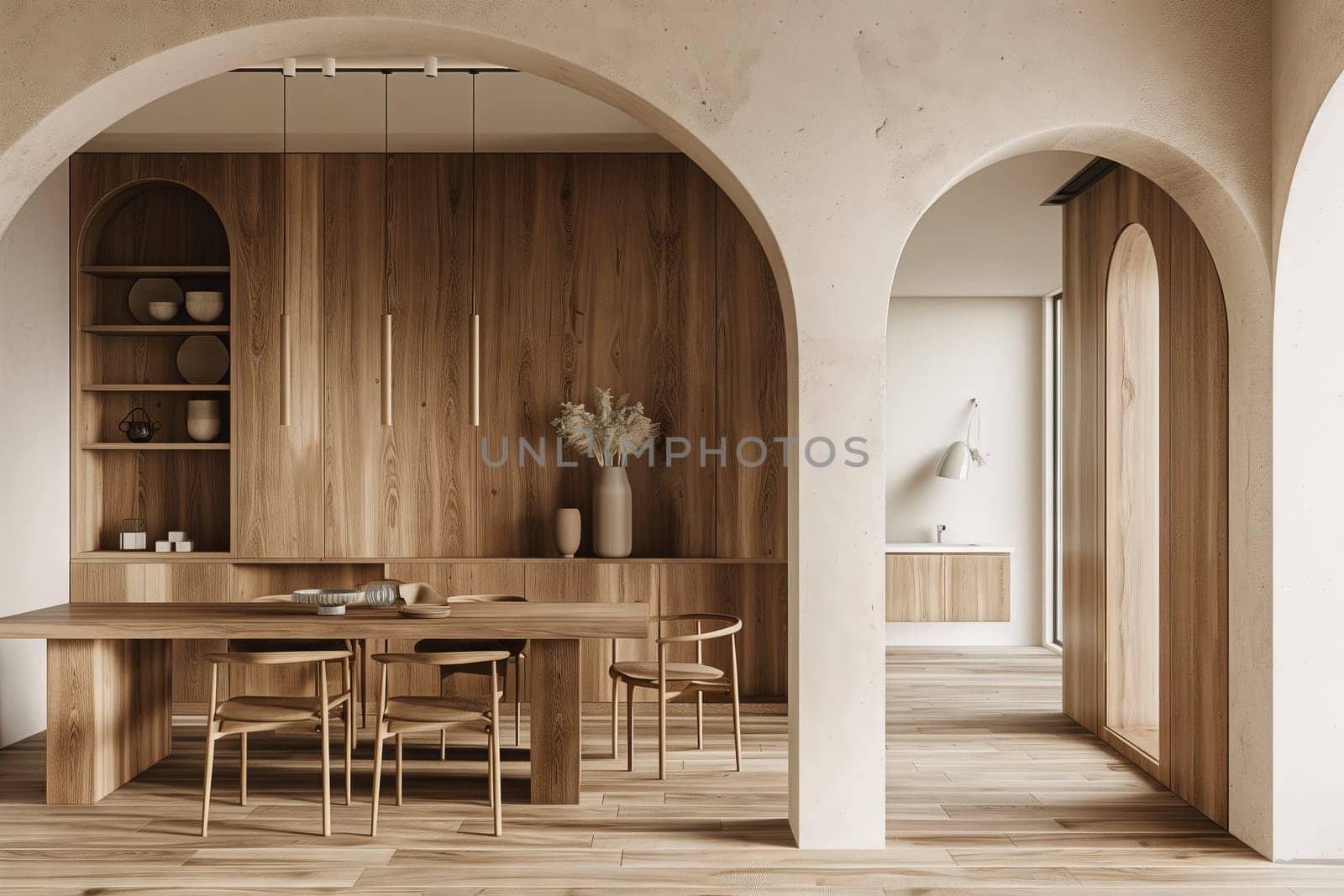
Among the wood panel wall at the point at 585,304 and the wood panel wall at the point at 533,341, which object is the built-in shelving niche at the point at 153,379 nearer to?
the wood panel wall at the point at 533,341

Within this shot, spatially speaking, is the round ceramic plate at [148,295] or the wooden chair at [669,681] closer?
the wooden chair at [669,681]

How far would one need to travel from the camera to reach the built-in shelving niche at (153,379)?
626 centimetres

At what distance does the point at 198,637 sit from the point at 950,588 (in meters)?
6.11

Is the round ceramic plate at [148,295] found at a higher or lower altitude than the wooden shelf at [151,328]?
higher

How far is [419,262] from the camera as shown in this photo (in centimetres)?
620

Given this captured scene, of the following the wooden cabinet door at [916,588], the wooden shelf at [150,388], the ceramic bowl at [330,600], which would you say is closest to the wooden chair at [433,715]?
the ceramic bowl at [330,600]

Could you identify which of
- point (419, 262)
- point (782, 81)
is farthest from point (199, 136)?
point (782, 81)

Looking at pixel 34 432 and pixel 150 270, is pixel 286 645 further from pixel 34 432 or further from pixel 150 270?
pixel 150 270

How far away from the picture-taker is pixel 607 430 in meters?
6.00

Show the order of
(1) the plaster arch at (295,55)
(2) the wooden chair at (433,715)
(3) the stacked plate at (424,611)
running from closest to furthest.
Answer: (1) the plaster arch at (295,55) → (2) the wooden chair at (433,715) → (3) the stacked plate at (424,611)

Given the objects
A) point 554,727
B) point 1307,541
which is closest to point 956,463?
point 1307,541

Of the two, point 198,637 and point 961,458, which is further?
point 961,458

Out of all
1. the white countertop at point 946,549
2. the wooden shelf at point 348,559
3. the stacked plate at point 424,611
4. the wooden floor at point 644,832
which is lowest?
the wooden floor at point 644,832

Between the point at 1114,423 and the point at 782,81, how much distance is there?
8.71 feet
